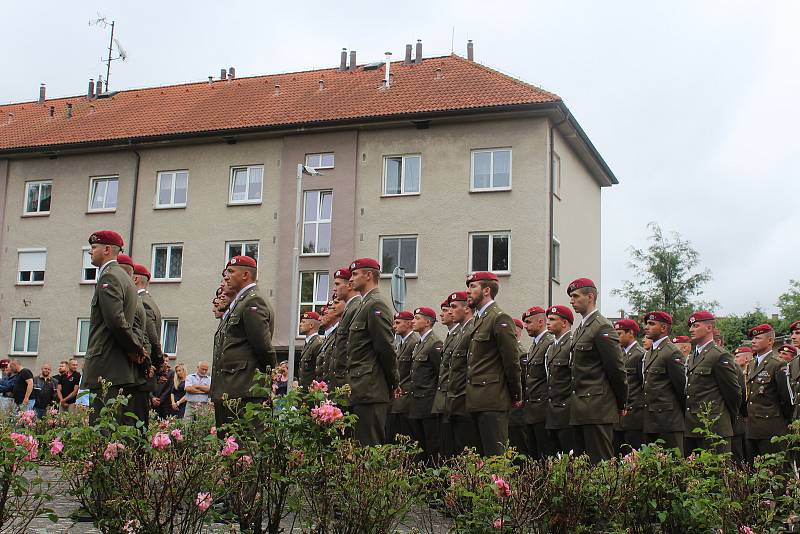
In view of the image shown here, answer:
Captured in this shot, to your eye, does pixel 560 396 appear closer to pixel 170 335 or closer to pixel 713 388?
pixel 713 388

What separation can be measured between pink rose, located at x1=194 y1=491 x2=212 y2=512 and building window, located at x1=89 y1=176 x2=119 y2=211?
108 ft

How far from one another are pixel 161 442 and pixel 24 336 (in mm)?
34239

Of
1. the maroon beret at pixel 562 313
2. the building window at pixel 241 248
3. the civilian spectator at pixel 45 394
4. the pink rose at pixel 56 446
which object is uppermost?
the building window at pixel 241 248

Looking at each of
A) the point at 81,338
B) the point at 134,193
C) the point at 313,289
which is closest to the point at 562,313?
the point at 313,289

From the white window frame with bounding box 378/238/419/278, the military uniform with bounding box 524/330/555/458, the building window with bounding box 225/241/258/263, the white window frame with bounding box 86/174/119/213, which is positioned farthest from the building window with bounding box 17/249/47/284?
the military uniform with bounding box 524/330/555/458

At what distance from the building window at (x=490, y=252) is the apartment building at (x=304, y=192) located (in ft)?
0.18

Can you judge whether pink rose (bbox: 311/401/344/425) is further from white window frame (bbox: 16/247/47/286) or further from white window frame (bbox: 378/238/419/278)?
white window frame (bbox: 16/247/47/286)

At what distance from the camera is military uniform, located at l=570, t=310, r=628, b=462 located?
8.95m

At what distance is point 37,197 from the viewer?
3797 centimetres

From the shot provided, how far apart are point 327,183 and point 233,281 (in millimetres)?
24943

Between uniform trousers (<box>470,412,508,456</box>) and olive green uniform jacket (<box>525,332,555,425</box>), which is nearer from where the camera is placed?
uniform trousers (<box>470,412,508,456</box>)

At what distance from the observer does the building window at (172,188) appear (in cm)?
3553

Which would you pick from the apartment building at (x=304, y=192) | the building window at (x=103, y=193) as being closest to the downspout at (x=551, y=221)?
the apartment building at (x=304, y=192)

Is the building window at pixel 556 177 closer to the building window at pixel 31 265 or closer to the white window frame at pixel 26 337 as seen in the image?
the building window at pixel 31 265
